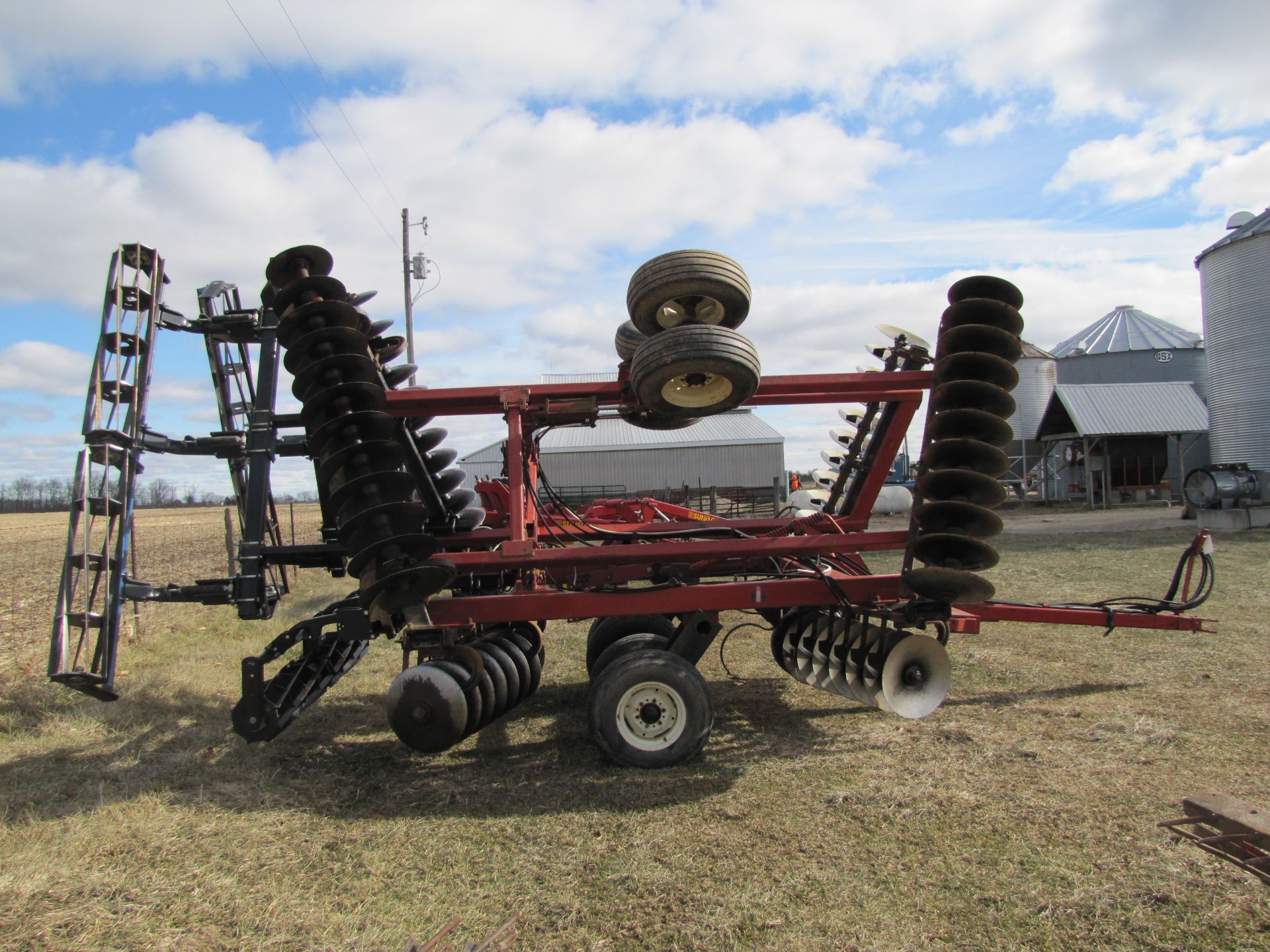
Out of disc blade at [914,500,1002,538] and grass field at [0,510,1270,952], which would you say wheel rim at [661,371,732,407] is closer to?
disc blade at [914,500,1002,538]

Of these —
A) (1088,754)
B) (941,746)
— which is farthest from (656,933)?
(1088,754)

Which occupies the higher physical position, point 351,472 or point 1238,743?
point 351,472

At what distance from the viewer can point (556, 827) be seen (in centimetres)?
394

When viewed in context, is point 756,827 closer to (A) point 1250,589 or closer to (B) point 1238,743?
(B) point 1238,743

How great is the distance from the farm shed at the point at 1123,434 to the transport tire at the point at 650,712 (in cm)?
2672

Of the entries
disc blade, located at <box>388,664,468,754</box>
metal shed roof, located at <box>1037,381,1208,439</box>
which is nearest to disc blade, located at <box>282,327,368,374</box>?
disc blade, located at <box>388,664,468,754</box>

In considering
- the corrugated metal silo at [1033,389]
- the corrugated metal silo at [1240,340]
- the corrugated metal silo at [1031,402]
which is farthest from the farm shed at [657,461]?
the corrugated metal silo at [1240,340]

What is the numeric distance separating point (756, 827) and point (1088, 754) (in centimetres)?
208

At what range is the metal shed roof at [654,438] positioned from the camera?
33312 mm

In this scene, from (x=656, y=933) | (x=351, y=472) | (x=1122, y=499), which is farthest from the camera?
(x=1122, y=499)

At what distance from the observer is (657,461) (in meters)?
33.9

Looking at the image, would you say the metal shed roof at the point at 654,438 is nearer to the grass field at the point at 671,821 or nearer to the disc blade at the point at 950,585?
the grass field at the point at 671,821

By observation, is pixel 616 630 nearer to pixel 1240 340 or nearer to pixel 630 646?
pixel 630 646

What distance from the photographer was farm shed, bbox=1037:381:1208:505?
28.8m
